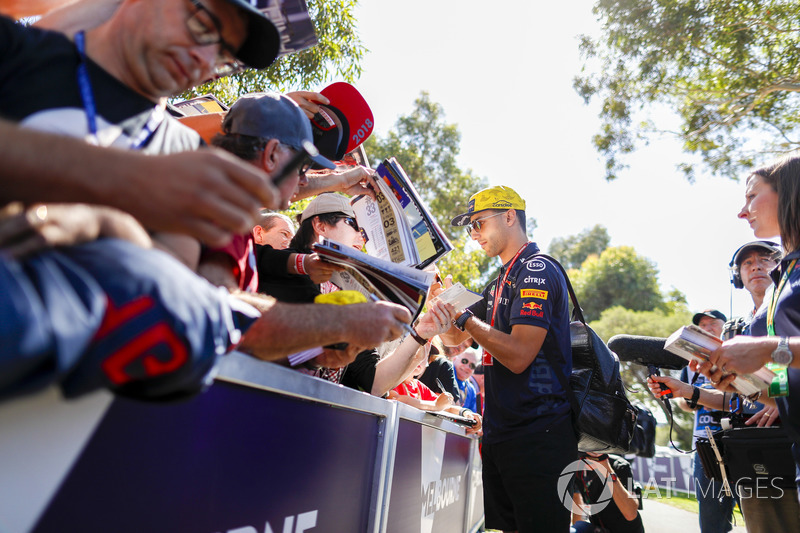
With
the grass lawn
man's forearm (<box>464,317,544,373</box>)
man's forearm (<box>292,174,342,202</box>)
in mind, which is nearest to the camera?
man's forearm (<box>292,174,342,202</box>)

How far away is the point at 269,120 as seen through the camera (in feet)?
5.99

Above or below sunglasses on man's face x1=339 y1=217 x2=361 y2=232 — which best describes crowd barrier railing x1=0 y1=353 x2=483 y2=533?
below

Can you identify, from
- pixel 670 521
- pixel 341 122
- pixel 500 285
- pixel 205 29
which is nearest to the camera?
pixel 205 29

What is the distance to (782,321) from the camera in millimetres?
2398

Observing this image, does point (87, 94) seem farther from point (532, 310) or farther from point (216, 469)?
point (532, 310)

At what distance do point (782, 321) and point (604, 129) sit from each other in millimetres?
12198

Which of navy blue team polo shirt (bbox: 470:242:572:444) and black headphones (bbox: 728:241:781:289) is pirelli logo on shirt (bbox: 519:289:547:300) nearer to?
navy blue team polo shirt (bbox: 470:242:572:444)

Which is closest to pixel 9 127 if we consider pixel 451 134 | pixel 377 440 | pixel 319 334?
pixel 319 334

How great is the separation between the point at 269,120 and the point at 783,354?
2.21 metres

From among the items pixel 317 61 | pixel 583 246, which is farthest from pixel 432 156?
pixel 583 246

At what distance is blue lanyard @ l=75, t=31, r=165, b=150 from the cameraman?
4.00 metres

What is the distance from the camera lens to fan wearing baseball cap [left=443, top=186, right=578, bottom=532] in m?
Result: 3.00

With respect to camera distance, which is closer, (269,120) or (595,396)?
(269,120)

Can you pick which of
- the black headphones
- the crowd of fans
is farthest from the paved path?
the crowd of fans
